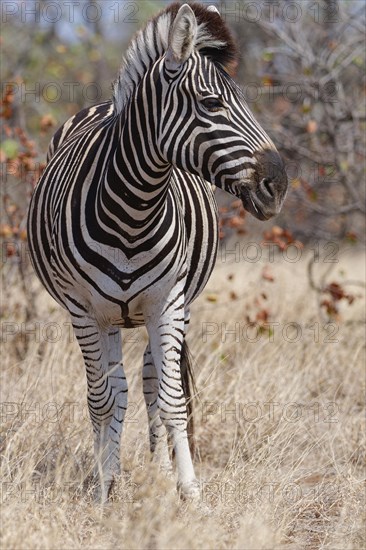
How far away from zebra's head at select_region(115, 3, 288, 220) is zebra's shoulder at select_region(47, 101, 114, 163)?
4.59 feet

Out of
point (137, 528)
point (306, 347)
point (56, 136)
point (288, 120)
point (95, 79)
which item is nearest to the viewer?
point (137, 528)

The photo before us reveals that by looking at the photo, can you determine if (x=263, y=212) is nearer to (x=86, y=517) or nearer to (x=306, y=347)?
(x=86, y=517)

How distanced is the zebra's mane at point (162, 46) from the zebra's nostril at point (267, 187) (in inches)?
26.1

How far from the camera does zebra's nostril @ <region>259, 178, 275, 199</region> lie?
138 inches

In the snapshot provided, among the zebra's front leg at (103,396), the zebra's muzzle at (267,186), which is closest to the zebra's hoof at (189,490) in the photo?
the zebra's front leg at (103,396)

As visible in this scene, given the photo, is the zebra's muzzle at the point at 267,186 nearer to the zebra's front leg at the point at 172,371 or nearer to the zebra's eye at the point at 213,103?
the zebra's eye at the point at 213,103

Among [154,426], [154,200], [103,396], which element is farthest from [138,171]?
[154,426]

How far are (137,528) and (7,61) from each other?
11.9m

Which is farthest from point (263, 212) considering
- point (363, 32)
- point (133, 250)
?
point (363, 32)

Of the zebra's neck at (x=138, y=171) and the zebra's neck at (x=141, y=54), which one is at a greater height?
the zebra's neck at (x=141, y=54)

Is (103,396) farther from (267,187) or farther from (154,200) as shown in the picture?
(267,187)

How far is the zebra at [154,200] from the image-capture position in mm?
3676

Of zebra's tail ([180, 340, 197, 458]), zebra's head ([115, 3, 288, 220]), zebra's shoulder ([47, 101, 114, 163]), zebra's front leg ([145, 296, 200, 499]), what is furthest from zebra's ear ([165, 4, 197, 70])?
zebra's tail ([180, 340, 197, 458])

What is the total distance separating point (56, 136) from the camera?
573 centimetres
